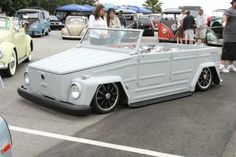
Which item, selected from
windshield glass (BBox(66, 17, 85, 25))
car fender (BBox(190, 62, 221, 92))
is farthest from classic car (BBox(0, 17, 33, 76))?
windshield glass (BBox(66, 17, 85, 25))

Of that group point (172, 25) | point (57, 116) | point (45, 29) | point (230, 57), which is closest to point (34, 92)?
point (57, 116)

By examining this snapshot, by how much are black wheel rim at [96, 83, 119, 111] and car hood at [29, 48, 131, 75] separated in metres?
0.38

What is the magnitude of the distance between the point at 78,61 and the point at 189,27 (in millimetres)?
10422

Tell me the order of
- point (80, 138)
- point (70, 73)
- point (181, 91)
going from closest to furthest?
1. point (80, 138)
2. point (70, 73)
3. point (181, 91)

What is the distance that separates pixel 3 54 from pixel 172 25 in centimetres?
1163

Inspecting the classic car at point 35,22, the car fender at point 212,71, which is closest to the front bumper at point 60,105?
the car fender at point 212,71

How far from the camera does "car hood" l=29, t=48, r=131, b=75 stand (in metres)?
6.08

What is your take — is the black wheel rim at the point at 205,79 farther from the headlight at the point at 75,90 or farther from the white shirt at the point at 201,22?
the white shirt at the point at 201,22

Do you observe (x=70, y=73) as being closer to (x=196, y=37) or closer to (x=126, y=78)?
(x=126, y=78)

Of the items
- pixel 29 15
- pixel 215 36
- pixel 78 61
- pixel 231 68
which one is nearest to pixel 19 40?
pixel 78 61

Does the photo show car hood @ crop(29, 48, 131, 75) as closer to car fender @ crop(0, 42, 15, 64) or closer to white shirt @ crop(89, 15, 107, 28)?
white shirt @ crop(89, 15, 107, 28)

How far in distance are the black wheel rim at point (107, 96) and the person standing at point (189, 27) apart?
10396 millimetres

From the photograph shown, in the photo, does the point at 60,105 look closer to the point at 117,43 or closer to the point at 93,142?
the point at 93,142

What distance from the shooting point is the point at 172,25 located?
62.2 ft
